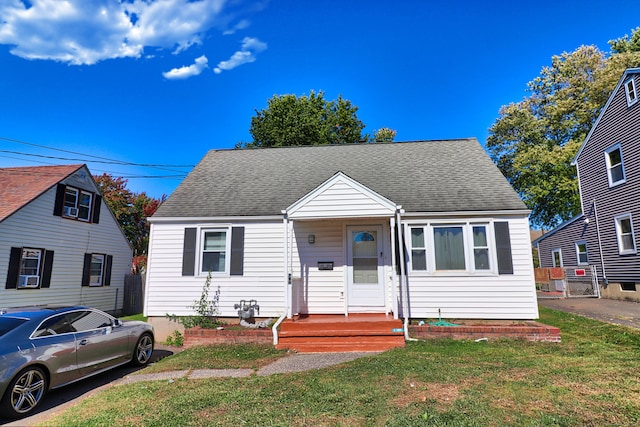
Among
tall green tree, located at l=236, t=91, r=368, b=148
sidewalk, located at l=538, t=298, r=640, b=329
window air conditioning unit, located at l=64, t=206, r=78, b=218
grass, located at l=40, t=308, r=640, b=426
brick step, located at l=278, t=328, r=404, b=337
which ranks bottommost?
grass, located at l=40, t=308, r=640, b=426

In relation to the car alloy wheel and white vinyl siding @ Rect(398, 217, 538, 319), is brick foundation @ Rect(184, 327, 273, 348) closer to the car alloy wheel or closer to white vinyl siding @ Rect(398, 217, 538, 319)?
the car alloy wheel

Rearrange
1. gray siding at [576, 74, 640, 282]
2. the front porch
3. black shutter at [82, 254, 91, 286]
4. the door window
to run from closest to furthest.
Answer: the front porch < the door window < gray siding at [576, 74, 640, 282] < black shutter at [82, 254, 91, 286]

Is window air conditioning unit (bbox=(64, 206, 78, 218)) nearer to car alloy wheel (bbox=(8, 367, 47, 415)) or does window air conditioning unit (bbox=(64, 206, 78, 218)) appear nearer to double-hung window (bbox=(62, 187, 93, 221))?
double-hung window (bbox=(62, 187, 93, 221))

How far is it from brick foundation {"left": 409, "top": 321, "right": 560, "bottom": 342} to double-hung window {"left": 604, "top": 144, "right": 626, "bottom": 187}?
11.9 metres

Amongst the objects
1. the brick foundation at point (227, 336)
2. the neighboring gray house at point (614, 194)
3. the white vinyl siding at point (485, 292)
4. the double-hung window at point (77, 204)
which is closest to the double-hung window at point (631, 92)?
the neighboring gray house at point (614, 194)

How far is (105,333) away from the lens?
19.6 ft

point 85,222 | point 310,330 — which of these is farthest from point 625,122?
point 85,222

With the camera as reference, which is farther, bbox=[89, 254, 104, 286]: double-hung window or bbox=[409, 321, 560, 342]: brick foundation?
bbox=[89, 254, 104, 286]: double-hung window

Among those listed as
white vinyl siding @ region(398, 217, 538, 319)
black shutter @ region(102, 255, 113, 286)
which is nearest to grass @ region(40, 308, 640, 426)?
white vinyl siding @ region(398, 217, 538, 319)

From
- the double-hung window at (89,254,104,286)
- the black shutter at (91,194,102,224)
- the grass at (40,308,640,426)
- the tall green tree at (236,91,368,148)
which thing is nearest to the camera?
the grass at (40,308,640,426)

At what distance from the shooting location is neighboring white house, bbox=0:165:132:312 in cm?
1253

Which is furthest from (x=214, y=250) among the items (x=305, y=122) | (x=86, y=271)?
(x=305, y=122)

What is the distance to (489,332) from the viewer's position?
722 centimetres

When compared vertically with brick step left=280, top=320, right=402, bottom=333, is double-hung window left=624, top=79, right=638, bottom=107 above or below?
above
